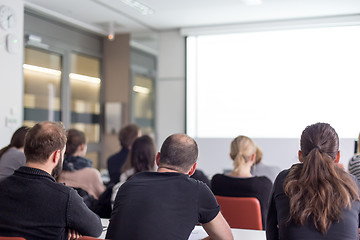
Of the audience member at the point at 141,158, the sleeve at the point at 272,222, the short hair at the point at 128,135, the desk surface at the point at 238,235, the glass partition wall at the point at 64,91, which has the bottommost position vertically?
the desk surface at the point at 238,235

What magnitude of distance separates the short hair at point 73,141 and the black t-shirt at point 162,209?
6.97ft

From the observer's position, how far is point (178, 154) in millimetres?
2123

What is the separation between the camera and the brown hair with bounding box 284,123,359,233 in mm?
1920

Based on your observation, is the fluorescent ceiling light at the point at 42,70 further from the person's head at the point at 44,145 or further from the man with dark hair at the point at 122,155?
the person's head at the point at 44,145

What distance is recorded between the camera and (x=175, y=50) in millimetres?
7238

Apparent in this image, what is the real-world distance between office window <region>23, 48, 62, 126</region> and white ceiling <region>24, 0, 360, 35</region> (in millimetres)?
621

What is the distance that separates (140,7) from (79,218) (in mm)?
4319

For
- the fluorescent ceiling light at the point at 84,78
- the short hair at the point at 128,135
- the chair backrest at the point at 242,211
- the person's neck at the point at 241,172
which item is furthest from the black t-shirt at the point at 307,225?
the fluorescent ceiling light at the point at 84,78

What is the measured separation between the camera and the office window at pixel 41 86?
605 centimetres

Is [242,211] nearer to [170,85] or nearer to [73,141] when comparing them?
[73,141]

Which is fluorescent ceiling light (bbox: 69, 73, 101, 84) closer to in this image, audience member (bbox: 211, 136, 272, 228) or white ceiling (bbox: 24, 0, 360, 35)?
white ceiling (bbox: 24, 0, 360, 35)

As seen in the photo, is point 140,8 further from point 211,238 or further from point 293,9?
point 211,238

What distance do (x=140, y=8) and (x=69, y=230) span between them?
4.37 meters

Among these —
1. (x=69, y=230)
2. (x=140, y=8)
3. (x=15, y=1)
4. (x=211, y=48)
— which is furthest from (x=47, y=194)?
(x=211, y=48)
